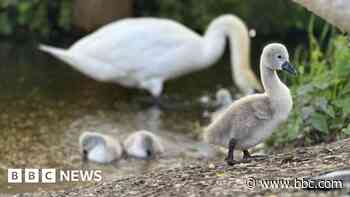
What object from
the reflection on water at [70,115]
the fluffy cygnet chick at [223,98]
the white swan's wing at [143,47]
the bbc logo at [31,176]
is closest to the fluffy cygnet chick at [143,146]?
the reflection on water at [70,115]

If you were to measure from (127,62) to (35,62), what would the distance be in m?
1.75

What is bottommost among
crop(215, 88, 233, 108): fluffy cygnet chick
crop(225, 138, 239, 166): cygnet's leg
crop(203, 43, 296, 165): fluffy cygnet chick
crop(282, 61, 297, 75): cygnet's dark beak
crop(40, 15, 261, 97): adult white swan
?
crop(225, 138, 239, 166): cygnet's leg

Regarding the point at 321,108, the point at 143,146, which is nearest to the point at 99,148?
the point at 143,146

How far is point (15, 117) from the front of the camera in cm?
899

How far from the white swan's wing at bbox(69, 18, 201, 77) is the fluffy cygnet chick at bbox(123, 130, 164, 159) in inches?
77.2

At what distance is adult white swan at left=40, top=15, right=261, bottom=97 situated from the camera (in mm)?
9875

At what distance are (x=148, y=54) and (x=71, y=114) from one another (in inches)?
42.8

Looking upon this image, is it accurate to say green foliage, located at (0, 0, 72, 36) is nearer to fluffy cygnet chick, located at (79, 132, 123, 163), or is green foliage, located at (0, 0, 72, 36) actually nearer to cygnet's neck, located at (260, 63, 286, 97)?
Result: fluffy cygnet chick, located at (79, 132, 123, 163)

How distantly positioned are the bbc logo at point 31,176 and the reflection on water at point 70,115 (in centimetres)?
7

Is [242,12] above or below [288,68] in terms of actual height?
above

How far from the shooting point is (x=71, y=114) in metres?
9.26

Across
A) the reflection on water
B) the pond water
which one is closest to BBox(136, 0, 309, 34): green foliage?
the pond water

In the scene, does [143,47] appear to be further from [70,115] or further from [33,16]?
[33,16]

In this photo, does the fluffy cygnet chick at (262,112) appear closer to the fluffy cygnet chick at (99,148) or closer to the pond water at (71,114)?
the pond water at (71,114)
